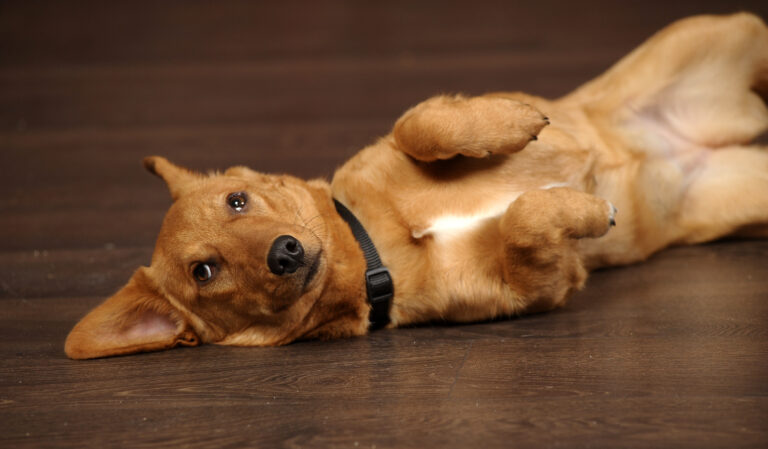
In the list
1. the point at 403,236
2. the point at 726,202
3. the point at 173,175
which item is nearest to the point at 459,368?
the point at 403,236

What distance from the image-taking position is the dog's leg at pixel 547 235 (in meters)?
2.53

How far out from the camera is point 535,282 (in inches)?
104

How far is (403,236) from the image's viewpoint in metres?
2.76

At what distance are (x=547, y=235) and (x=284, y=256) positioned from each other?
79 centimetres

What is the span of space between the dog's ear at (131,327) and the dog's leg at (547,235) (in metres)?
1.10

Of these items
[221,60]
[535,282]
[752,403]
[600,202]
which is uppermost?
[221,60]

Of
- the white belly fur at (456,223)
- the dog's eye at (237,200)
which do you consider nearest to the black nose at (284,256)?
the dog's eye at (237,200)

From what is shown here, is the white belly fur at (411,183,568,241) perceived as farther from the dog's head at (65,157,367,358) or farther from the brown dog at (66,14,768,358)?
the dog's head at (65,157,367,358)

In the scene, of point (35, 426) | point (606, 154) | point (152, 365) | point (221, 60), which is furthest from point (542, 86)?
point (35, 426)

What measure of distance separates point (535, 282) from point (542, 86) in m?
2.89

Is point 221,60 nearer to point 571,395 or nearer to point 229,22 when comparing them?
point 229,22

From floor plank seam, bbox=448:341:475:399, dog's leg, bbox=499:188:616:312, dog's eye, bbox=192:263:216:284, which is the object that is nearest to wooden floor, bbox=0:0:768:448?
floor plank seam, bbox=448:341:475:399

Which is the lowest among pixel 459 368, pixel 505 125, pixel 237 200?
pixel 459 368

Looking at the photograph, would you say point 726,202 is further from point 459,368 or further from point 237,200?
point 237,200
